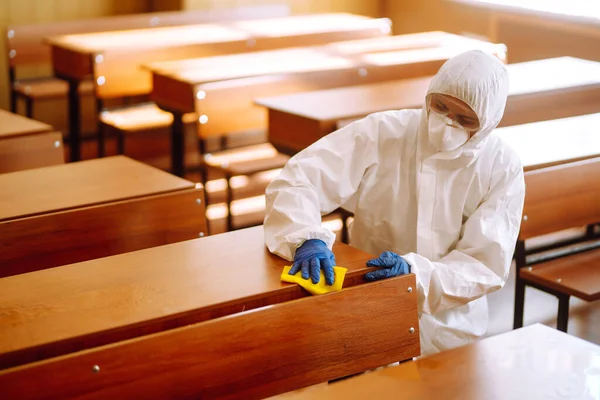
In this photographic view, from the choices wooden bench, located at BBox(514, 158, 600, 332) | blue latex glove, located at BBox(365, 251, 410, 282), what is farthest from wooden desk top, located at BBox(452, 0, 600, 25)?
blue latex glove, located at BBox(365, 251, 410, 282)

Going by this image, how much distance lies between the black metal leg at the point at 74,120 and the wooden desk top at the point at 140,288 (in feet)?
10.4

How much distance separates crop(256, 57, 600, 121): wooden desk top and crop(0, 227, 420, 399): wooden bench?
1728 mm

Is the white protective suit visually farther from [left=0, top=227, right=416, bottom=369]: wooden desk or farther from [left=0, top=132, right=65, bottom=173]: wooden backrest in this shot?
[left=0, top=132, right=65, bottom=173]: wooden backrest

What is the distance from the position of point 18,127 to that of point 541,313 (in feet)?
7.01

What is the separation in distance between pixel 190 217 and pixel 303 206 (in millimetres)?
787

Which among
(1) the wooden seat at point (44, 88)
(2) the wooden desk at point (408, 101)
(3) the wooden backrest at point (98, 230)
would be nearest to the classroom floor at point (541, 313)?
(2) the wooden desk at point (408, 101)

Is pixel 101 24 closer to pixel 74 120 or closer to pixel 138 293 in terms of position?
pixel 74 120

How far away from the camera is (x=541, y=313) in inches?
145

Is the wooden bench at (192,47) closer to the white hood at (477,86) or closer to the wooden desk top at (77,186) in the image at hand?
the wooden desk top at (77,186)

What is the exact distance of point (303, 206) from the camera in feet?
7.26

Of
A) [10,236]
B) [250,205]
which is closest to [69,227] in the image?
[10,236]

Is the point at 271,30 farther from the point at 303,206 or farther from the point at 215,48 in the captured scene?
the point at 303,206

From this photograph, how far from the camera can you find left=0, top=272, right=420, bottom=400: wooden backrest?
171cm

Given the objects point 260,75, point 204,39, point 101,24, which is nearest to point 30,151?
point 260,75
